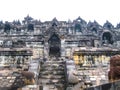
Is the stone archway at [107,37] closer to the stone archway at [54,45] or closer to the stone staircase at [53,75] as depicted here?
the stone archway at [54,45]

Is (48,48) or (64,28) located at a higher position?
(64,28)

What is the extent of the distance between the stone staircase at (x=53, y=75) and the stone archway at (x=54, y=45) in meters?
16.4

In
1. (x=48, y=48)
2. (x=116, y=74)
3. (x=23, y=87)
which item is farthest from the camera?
(x=48, y=48)

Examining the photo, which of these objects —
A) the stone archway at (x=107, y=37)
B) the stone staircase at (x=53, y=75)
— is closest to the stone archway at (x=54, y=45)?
the stone archway at (x=107, y=37)

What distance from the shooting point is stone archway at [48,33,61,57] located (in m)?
33.7

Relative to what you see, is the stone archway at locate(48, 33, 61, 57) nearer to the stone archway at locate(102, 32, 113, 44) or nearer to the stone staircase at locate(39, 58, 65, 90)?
the stone archway at locate(102, 32, 113, 44)

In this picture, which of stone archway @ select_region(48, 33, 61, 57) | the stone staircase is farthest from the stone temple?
the stone staircase

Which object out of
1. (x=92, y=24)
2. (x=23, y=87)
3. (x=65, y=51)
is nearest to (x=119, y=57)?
(x=23, y=87)

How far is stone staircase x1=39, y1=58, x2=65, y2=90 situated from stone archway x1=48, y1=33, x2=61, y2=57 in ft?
53.7

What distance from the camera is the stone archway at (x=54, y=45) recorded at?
1325 inches

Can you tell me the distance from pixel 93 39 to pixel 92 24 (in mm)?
13547

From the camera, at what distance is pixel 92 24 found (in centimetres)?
4906

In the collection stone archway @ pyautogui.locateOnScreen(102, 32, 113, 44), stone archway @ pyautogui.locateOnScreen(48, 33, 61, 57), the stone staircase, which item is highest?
stone archway @ pyautogui.locateOnScreen(102, 32, 113, 44)

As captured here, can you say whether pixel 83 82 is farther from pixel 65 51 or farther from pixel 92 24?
pixel 92 24
